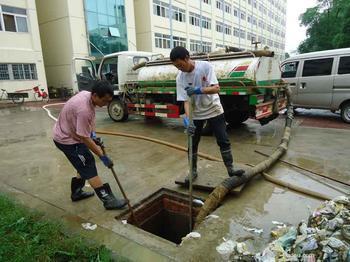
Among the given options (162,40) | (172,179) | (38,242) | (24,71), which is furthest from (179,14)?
(38,242)

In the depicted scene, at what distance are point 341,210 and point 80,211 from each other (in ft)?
9.05

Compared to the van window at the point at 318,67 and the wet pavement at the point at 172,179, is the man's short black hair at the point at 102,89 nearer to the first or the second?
the wet pavement at the point at 172,179

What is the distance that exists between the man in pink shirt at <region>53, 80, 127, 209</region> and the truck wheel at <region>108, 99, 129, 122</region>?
562 cm

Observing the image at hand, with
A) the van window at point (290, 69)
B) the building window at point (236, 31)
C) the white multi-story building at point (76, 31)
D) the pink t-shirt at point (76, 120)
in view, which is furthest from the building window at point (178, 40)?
the pink t-shirt at point (76, 120)

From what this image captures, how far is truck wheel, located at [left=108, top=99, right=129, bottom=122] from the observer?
8.90 m

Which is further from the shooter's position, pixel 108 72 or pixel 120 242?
pixel 108 72

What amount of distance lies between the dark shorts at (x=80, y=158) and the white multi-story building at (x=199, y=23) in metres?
18.3

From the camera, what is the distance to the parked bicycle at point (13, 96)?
16.2 m

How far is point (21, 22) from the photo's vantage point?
694 inches

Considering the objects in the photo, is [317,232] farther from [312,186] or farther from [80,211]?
[80,211]

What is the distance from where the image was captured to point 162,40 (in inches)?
1083

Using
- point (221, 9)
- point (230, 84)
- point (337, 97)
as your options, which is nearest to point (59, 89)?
point (230, 84)

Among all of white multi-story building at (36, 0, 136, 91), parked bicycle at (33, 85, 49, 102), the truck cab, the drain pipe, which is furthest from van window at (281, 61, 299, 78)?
white multi-story building at (36, 0, 136, 91)

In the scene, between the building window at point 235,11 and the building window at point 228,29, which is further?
the building window at point 235,11
